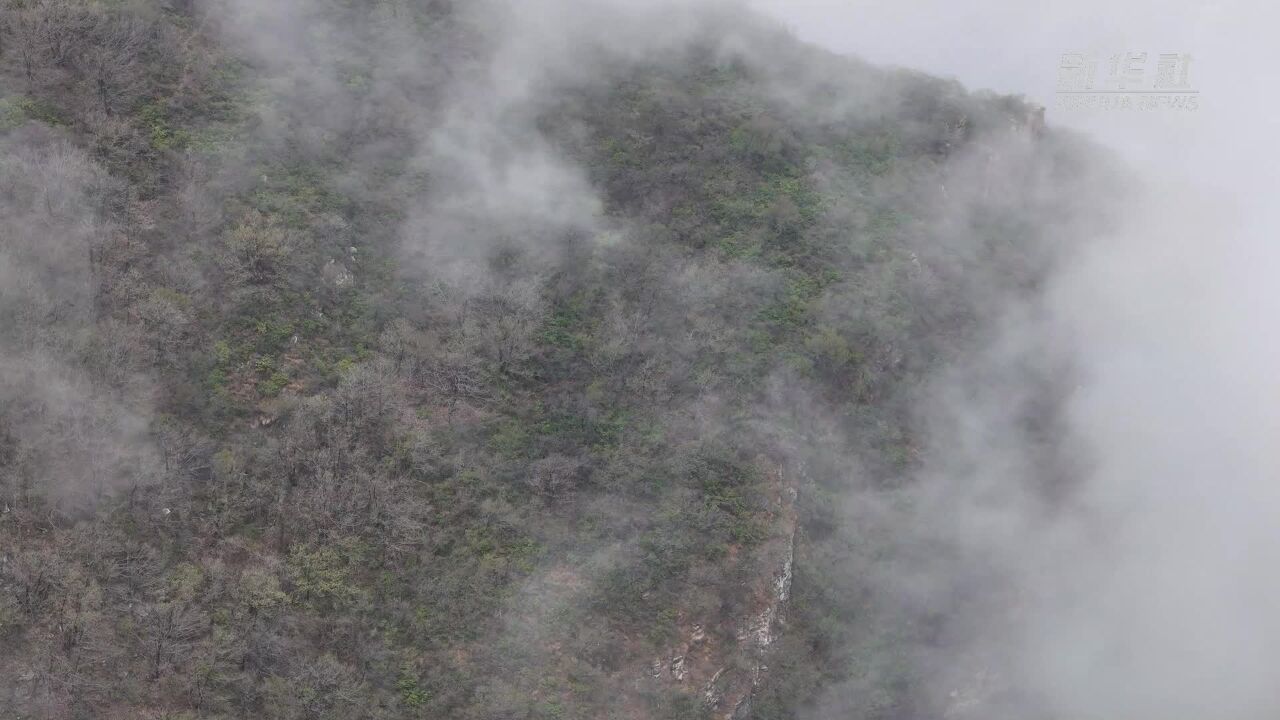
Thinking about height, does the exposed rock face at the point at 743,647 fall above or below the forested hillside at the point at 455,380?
below

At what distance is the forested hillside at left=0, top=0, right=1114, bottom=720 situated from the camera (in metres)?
24.7

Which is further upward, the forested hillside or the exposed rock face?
the forested hillside

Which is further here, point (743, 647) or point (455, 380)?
point (455, 380)

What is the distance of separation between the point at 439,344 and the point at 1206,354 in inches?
1547

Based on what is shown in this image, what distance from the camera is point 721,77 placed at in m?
44.2

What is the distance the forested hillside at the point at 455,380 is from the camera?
2472 cm

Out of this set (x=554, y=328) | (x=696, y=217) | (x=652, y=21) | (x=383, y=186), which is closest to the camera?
(x=554, y=328)

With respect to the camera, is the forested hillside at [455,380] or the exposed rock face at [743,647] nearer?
the forested hillside at [455,380]

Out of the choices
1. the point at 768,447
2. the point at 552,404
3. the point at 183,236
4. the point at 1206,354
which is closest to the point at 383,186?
the point at 183,236

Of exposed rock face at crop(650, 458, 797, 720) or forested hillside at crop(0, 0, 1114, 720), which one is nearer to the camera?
forested hillside at crop(0, 0, 1114, 720)

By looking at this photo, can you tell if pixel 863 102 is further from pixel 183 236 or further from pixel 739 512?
pixel 183 236

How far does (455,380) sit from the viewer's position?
30094 mm

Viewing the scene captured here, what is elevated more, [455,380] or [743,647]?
[455,380]

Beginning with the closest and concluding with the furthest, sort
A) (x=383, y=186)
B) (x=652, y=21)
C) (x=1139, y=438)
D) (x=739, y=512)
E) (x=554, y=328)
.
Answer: (x=739, y=512) → (x=554, y=328) → (x=383, y=186) → (x=1139, y=438) → (x=652, y=21)
